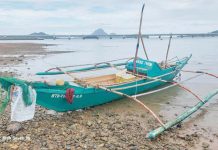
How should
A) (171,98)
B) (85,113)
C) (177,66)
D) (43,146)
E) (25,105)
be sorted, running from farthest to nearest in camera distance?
1. (177,66)
2. (171,98)
3. (85,113)
4. (25,105)
5. (43,146)

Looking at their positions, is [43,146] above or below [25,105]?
below

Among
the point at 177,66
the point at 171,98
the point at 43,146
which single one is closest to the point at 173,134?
the point at 43,146

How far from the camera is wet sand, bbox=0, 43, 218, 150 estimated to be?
26.6 feet

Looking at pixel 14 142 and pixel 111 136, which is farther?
pixel 111 136

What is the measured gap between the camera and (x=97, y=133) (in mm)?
9039

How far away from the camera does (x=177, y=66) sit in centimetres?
1825

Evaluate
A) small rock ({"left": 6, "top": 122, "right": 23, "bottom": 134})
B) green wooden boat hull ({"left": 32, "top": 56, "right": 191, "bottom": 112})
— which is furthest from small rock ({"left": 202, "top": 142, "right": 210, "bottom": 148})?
small rock ({"left": 6, "top": 122, "right": 23, "bottom": 134})

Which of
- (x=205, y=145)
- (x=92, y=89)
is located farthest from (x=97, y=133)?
(x=205, y=145)

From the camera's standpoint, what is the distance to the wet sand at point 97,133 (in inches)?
319

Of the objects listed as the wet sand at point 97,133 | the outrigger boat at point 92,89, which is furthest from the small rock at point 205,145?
the outrigger boat at point 92,89

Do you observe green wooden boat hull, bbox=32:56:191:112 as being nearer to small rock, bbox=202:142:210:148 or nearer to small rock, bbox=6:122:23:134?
small rock, bbox=6:122:23:134

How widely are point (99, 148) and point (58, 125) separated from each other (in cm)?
206

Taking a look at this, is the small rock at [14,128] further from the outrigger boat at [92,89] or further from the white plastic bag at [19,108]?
the outrigger boat at [92,89]

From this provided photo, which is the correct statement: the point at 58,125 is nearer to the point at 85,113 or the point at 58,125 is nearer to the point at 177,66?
the point at 85,113
